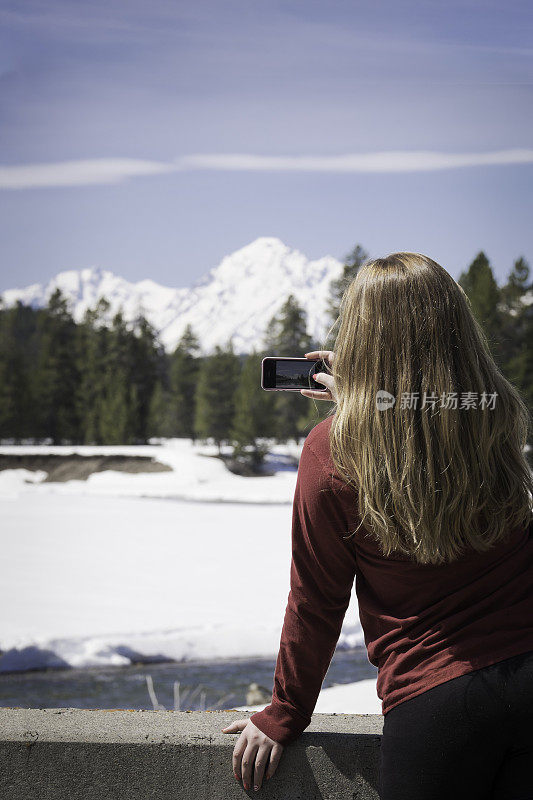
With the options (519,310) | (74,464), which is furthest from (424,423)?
(519,310)

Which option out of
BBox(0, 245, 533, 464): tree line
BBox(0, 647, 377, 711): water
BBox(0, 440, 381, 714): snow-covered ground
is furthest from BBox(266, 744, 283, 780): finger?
BBox(0, 245, 533, 464): tree line

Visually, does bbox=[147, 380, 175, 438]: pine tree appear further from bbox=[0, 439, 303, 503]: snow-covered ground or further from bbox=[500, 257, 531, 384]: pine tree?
bbox=[500, 257, 531, 384]: pine tree

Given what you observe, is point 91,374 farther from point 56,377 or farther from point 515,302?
point 515,302

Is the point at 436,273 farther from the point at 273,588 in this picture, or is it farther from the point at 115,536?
the point at 115,536

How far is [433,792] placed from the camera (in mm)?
941

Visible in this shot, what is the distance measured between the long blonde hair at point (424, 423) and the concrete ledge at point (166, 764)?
404 mm

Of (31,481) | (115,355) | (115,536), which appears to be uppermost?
(115,355)

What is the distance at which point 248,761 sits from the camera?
3.81ft

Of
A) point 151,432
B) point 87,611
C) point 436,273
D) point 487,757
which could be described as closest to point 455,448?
point 436,273

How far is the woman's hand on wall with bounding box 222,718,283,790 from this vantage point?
1.16 m

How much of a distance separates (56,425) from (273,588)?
23959 millimetres

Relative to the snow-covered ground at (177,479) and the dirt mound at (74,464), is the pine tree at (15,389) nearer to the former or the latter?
the snow-covered ground at (177,479)

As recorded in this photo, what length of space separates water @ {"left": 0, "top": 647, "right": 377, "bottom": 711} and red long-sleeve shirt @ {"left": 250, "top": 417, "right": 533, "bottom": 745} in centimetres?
477

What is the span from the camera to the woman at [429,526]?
0.94 metres
